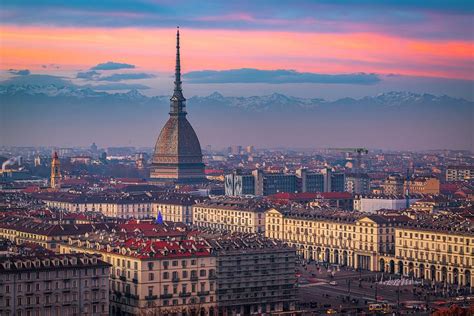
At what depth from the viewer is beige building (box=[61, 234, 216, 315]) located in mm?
67125

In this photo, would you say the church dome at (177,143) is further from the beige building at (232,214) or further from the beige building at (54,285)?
the beige building at (54,285)

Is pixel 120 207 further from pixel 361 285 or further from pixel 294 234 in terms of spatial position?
pixel 361 285

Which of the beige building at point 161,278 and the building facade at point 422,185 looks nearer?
the beige building at point 161,278

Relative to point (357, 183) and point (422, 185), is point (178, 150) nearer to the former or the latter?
point (357, 183)

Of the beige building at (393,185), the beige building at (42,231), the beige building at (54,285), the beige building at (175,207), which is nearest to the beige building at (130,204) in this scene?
the beige building at (175,207)

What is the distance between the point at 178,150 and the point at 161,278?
10266cm

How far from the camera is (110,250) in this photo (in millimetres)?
70625

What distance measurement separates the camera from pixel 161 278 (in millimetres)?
67688

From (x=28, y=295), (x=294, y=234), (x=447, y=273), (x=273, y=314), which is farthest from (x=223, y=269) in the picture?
(x=294, y=234)

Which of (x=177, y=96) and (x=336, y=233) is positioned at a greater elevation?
(x=177, y=96)

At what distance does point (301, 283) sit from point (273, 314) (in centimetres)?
1400

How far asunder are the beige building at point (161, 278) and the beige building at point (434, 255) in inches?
862

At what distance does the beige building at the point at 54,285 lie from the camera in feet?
205

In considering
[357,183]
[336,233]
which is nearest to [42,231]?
[336,233]
